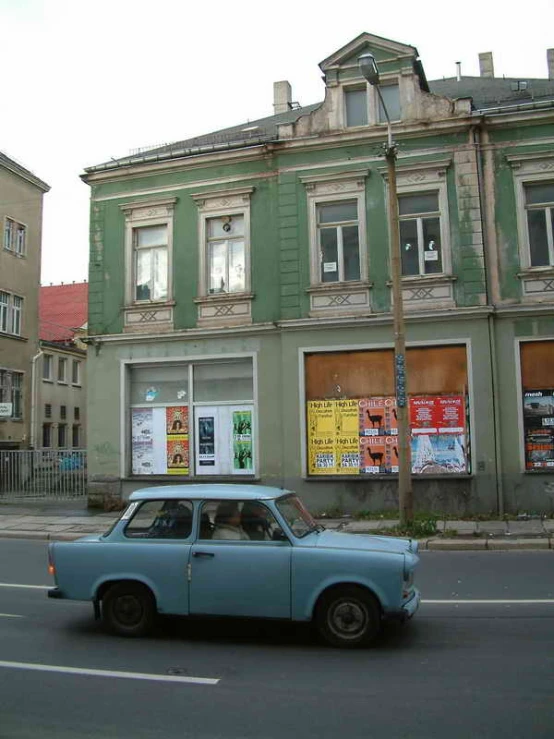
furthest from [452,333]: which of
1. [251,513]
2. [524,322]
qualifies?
[251,513]

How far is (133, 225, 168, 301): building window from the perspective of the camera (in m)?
19.2

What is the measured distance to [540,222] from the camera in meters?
16.7

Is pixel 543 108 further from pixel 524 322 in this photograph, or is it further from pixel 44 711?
pixel 44 711

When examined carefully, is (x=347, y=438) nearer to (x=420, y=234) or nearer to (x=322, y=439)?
(x=322, y=439)

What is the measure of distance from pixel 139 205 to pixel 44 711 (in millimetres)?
15937

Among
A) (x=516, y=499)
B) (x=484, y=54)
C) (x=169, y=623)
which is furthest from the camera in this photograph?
(x=484, y=54)

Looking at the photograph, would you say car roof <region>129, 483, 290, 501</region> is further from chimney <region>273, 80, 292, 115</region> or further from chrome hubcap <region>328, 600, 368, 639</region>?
chimney <region>273, 80, 292, 115</region>

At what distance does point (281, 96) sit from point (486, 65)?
22.6 feet

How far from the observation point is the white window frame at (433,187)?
16.7 meters

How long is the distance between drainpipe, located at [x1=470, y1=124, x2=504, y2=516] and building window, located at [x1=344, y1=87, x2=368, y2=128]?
Answer: 267 centimetres

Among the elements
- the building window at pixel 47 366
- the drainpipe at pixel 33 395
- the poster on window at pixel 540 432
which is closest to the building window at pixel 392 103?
the poster on window at pixel 540 432

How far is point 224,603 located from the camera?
6.59 metres

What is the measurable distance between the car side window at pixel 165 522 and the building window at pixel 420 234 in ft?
37.1

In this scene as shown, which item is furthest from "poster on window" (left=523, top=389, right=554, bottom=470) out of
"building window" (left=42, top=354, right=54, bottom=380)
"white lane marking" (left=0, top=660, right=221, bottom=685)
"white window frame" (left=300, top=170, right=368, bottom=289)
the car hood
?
"building window" (left=42, top=354, right=54, bottom=380)
